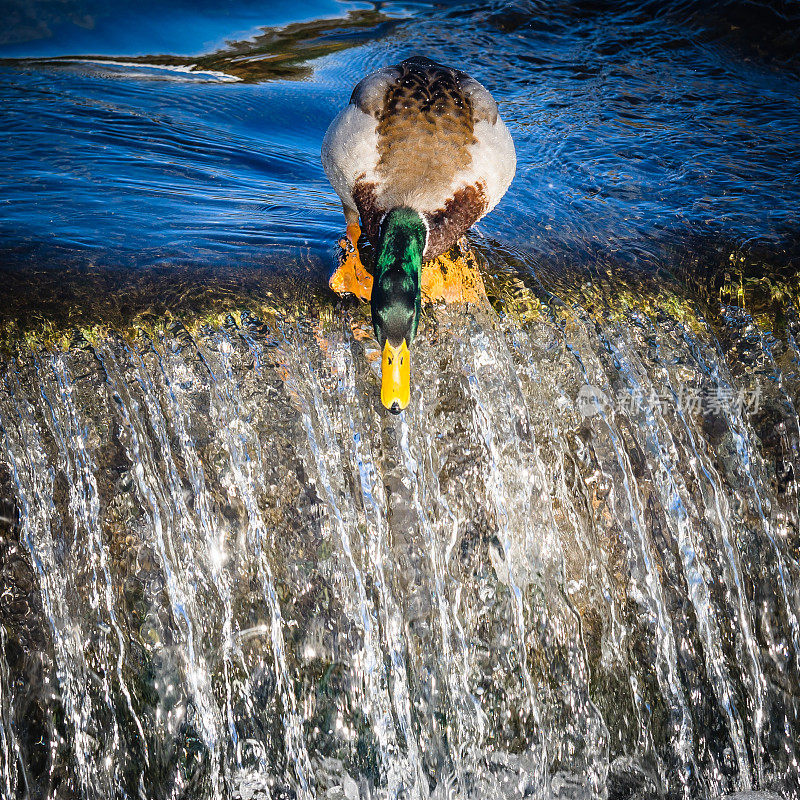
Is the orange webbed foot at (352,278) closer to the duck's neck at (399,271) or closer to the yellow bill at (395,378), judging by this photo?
the duck's neck at (399,271)

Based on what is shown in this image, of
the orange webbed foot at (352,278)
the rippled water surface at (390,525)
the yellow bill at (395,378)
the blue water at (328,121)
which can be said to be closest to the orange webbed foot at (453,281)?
the rippled water surface at (390,525)

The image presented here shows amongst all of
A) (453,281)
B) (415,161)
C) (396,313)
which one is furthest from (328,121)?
(396,313)

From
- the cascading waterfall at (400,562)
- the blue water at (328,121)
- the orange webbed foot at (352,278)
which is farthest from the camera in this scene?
the blue water at (328,121)

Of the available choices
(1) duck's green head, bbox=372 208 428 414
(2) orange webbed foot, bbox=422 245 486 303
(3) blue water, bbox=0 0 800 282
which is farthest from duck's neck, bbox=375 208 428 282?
(3) blue water, bbox=0 0 800 282

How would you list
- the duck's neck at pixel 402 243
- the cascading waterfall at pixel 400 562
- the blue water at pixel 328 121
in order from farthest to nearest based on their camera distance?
the blue water at pixel 328 121 → the duck's neck at pixel 402 243 → the cascading waterfall at pixel 400 562

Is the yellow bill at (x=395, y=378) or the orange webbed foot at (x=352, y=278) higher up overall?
the orange webbed foot at (x=352, y=278)

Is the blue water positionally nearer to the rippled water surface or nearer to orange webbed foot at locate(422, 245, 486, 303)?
the rippled water surface

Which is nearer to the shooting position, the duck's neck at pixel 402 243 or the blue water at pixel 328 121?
the duck's neck at pixel 402 243

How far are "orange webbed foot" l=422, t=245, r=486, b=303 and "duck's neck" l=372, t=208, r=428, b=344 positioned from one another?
110mm

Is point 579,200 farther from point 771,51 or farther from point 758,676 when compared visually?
point 771,51

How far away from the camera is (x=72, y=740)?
2201 mm

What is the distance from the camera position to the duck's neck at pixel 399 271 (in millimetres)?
A: 2312

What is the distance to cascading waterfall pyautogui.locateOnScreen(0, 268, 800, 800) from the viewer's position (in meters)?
2.22

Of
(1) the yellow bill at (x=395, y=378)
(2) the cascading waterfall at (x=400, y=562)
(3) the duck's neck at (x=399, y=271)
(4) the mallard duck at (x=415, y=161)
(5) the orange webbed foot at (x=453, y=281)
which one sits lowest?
(2) the cascading waterfall at (x=400, y=562)
